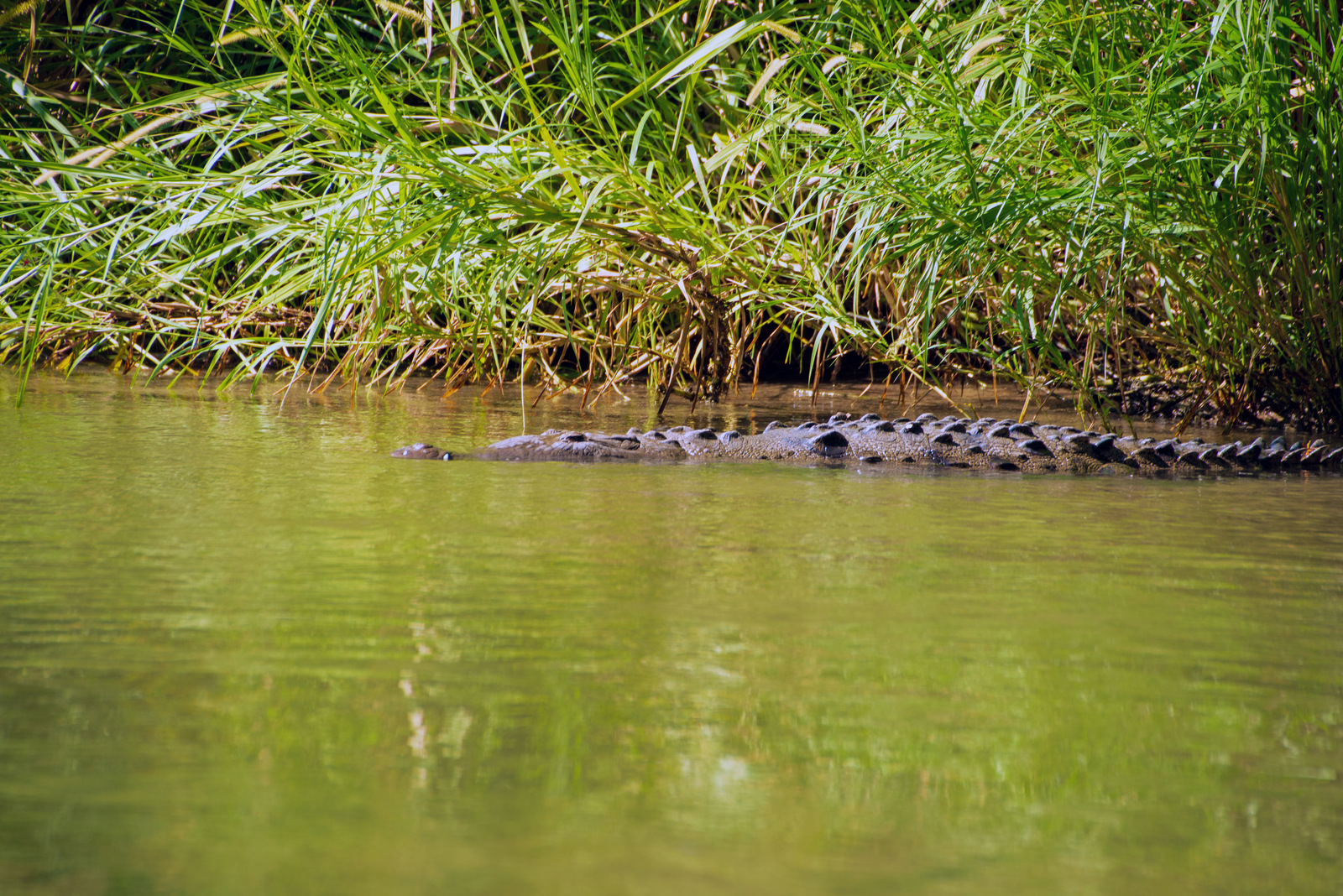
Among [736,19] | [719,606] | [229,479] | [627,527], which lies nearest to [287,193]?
[736,19]

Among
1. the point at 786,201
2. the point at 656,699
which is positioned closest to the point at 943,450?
the point at 786,201

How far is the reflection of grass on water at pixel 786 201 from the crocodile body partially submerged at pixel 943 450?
265mm

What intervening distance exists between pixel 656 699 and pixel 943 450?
2.31 metres

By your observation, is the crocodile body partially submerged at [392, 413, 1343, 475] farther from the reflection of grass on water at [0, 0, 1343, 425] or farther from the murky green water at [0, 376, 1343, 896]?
the murky green water at [0, 376, 1343, 896]

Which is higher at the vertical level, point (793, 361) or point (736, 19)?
point (736, 19)

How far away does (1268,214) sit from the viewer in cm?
355

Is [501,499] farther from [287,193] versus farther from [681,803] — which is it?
[287,193]

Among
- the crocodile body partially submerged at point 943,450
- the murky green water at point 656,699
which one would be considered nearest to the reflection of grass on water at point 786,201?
the crocodile body partially submerged at point 943,450

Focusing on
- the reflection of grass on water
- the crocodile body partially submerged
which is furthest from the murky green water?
the reflection of grass on water

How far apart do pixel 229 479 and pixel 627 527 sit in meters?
0.96

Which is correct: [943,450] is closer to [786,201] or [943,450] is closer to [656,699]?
[786,201]

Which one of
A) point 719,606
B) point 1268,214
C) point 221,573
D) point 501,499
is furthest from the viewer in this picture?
point 1268,214

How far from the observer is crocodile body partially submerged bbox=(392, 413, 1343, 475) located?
3371mm

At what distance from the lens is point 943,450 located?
3.49 metres
